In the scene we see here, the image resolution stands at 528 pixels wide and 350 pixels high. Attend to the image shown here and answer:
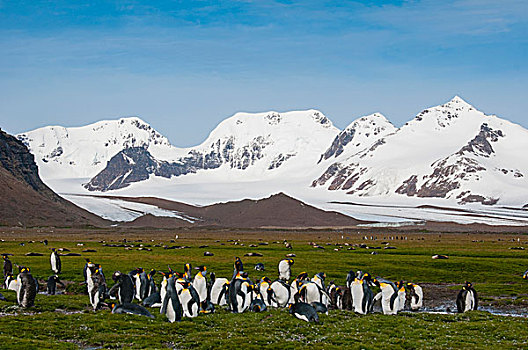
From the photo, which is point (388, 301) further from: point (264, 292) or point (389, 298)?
point (264, 292)

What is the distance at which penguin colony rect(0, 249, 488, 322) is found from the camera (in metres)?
16.6

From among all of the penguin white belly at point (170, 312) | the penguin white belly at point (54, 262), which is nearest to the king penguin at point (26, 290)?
the penguin white belly at point (170, 312)

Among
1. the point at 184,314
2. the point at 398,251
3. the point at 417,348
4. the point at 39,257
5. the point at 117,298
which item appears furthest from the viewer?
the point at 398,251

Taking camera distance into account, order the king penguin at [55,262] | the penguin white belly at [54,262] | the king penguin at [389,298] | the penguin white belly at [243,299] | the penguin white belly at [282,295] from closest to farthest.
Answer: the penguin white belly at [243,299]
the king penguin at [389,298]
the penguin white belly at [282,295]
the king penguin at [55,262]
the penguin white belly at [54,262]

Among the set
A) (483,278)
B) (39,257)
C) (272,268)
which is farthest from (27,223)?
(483,278)

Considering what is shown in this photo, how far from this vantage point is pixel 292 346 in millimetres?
13195

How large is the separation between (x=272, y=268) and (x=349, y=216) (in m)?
112

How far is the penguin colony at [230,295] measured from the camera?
1658 cm

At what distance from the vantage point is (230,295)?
18094 mm

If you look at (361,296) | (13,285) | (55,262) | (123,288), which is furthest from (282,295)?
(55,262)

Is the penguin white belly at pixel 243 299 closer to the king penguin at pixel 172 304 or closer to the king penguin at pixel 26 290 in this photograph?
the king penguin at pixel 172 304

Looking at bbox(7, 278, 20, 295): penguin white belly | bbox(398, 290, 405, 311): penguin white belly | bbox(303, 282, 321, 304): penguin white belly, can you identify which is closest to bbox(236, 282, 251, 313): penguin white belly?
bbox(303, 282, 321, 304): penguin white belly

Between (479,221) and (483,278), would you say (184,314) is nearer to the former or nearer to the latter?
(483,278)

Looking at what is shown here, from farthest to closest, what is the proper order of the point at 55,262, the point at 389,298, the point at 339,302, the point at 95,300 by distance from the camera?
the point at 55,262
the point at 339,302
the point at 389,298
the point at 95,300
